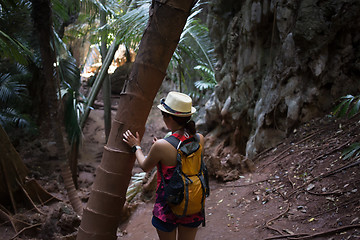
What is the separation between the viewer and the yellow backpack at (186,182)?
2.11m

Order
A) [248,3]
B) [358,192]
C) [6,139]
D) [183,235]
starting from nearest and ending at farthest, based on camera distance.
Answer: [183,235]
[358,192]
[6,139]
[248,3]

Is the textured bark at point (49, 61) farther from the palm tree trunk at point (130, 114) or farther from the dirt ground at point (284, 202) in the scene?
the palm tree trunk at point (130, 114)

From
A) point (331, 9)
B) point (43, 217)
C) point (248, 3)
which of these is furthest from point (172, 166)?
point (248, 3)

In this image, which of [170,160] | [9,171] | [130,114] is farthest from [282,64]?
[9,171]

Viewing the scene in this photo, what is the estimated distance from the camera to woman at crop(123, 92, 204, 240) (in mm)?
2133

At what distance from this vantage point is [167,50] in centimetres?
189

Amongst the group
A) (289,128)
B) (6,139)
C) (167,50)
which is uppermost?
(167,50)

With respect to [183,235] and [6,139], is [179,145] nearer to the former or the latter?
[183,235]

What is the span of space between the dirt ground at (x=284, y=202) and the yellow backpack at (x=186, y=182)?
48.6 inches

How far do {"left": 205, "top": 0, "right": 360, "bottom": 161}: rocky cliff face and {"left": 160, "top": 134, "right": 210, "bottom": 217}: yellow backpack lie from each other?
3.99 meters

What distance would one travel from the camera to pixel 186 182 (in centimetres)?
213

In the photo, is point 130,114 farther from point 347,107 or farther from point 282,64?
point 282,64

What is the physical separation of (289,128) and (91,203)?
4.73 m

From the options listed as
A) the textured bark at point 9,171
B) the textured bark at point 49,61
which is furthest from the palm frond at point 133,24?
the textured bark at point 9,171
